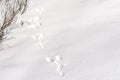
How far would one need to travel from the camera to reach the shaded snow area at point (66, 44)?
6.69 ft

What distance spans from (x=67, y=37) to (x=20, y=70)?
54 cm

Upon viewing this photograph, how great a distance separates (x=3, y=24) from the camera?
104 inches

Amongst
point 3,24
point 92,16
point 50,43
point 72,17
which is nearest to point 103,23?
point 92,16

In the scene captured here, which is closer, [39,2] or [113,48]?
[113,48]

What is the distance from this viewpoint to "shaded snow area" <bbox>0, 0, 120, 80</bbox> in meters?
2.04

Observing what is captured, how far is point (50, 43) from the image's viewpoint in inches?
95.7

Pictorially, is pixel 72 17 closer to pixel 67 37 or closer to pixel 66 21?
pixel 66 21

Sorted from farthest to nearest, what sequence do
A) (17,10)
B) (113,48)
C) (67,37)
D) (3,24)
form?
(17,10)
(3,24)
(67,37)
(113,48)

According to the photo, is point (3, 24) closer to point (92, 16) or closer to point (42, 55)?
point (42, 55)

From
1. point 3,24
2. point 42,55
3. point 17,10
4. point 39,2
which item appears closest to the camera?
point 42,55

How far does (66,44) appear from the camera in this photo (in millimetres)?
2355

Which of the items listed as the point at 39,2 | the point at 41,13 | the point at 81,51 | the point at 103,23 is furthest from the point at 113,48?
the point at 39,2

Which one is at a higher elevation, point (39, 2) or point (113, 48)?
point (113, 48)

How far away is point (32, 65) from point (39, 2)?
3.90ft
